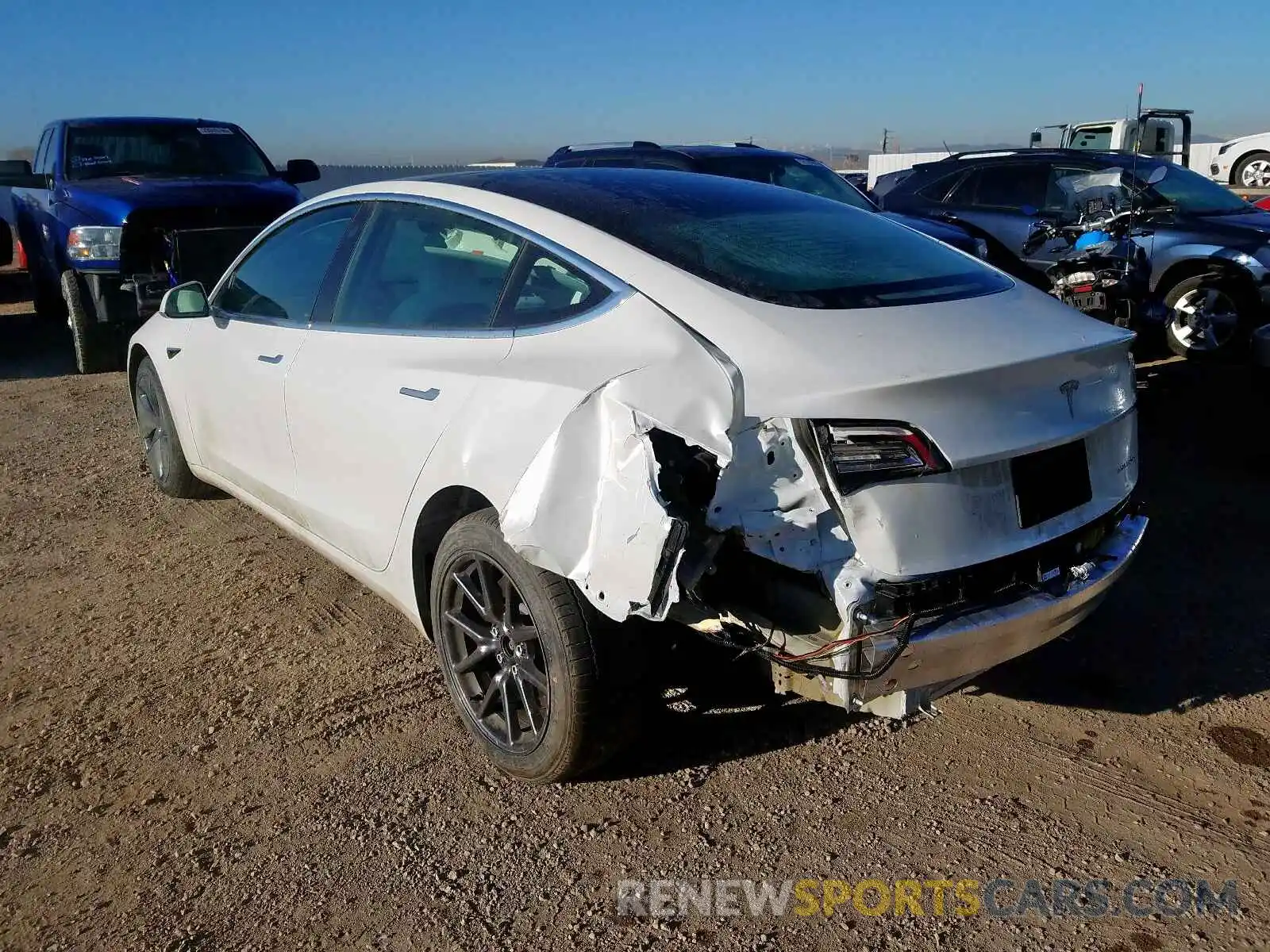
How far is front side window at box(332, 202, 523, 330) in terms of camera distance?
3182 millimetres

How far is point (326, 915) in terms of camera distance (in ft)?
8.20

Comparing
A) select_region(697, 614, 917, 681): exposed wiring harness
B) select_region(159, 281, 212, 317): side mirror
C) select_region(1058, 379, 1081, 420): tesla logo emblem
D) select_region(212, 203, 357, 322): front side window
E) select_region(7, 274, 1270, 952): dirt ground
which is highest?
select_region(212, 203, 357, 322): front side window

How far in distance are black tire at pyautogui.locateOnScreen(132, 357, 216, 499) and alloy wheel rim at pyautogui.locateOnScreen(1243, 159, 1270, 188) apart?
23.6 metres

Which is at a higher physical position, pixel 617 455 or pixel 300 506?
pixel 617 455

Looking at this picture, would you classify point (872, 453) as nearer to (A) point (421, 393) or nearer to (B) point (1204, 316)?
(A) point (421, 393)

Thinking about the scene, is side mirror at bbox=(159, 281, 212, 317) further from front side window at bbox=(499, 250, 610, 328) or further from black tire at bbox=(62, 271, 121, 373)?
black tire at bbox=(62, 271, 121, 373)

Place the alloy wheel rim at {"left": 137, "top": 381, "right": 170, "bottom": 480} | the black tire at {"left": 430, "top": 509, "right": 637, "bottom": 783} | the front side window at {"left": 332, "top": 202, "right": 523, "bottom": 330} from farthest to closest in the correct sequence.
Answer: the alloy wheel rim at {"left": 137, "top": 381, "right": 170, "bottom": 480} → the front side window at {"left": 332, "top": 202, "right": 523, "bottom": 330} → the black tire at {"left": 430, "top": 509, "right": 637, "bottom": 783}

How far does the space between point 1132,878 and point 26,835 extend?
9.34 feet

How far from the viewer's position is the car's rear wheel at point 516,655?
264 centimetres

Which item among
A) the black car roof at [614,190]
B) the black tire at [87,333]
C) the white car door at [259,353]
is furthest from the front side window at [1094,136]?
the white car door at [259,353]

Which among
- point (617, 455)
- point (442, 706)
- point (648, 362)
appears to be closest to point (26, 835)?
point (442, 706)

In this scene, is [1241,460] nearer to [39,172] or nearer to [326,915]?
[326,915]

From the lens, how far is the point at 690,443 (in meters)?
2.37

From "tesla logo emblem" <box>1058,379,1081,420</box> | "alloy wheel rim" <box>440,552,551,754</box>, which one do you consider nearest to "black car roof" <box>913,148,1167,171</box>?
"tesla logo emblem" <box>1058,379,1081,420</box>
